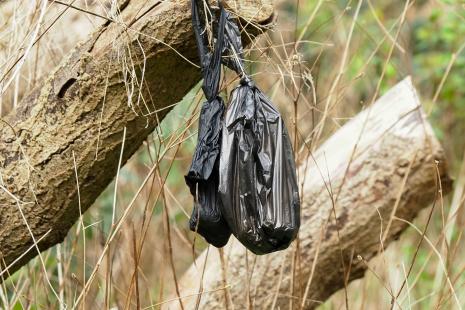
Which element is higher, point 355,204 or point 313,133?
point 313,133

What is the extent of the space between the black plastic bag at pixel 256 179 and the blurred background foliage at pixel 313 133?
1.13 feet

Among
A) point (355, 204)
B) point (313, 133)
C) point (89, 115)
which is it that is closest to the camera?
point (89, 115)

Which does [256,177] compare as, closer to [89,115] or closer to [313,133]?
[89,115]

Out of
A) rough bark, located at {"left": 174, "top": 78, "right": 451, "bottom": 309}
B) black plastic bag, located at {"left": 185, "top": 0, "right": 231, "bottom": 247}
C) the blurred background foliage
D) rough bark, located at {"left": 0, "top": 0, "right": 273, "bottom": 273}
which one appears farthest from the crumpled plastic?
rough bark, located at {"left": 174, "top": 78, "right": 451, "bottom": 309}

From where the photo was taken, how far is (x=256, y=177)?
6.03 feet

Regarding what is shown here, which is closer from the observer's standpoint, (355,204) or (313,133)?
(313,133)

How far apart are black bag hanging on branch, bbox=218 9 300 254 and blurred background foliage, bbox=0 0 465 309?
1.12ft

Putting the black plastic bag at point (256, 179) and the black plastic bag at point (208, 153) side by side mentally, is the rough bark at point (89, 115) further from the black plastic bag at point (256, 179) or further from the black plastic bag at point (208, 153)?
the black plastic bag at point (256, 179)


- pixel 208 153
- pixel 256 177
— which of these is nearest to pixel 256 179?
pixel 256 177

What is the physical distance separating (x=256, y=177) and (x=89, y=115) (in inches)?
21.1

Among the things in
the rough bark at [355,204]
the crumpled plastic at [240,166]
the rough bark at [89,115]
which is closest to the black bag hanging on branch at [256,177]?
the crumpled plastic at [240,166]

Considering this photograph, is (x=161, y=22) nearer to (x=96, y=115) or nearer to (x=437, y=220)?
(x=96, y=115)

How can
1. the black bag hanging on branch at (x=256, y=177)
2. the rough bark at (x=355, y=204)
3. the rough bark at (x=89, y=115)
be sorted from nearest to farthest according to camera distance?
1. the black bag hanging on branch at (x=256, y=177)
2. the rough bark at (x=89, y=115)
3. the rough bark at (x=355, y=204)

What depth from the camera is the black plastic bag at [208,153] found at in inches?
73.9
